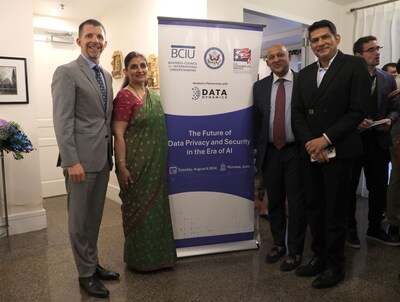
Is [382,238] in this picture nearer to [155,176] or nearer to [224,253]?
[224,253]

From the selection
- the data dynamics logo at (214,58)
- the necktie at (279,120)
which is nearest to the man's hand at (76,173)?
the data dynamics logo at (214,58)

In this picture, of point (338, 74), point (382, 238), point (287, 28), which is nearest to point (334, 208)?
point (338, 74)

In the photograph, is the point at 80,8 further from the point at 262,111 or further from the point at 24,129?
the point at 262,111

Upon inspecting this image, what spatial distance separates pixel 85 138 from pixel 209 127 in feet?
3.08

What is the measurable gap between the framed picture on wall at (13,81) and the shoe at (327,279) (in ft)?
9.85

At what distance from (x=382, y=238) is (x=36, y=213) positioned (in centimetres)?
325

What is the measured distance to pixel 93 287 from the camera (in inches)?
83.8

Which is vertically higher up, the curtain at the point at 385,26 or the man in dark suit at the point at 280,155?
the curtain at the point at 385,26

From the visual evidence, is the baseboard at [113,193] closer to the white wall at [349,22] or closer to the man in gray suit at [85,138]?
the man in gray suit at [85,138]

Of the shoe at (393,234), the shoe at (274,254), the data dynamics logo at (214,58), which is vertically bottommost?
the shoe at (274,254)

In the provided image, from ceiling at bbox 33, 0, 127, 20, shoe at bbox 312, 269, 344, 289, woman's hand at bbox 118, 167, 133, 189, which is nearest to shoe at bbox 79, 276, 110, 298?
woman's hand at bbox 118, 167, 133, 189

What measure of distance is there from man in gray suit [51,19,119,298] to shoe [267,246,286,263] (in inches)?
47.2

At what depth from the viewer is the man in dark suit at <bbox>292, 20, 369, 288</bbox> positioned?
2.05 metres

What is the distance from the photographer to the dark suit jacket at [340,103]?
6.68 feet
